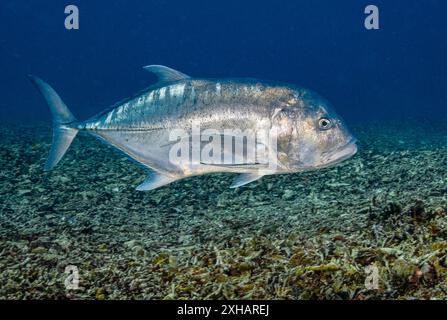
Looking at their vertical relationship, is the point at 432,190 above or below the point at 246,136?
below

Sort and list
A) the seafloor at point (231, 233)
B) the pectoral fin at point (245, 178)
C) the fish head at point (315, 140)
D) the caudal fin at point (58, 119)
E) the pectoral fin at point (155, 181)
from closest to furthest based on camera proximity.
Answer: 1. the seafloor at point (231, 233)
2. the fish head at point (315, 140)
3. the pectoral fin at point (245, 178)
4. the pectoral fin at point (155, 181)
5. the caudal fin at point (58, 119)

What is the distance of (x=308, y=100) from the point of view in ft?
11.0

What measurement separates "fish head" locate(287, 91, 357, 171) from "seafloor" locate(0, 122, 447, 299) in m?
0.67

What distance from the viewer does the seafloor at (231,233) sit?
2.66 metres

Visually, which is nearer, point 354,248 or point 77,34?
point 354,248

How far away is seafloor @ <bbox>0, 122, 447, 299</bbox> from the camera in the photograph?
2.66 metres

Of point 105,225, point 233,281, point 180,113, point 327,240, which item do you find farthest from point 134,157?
point 327,240

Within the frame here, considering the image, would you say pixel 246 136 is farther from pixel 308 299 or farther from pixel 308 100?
pixel 308 299

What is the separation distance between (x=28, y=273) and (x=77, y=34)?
117692 millimetres

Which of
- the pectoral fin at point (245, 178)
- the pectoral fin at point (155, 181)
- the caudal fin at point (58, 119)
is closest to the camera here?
the pectoral fin at point (245, 178)

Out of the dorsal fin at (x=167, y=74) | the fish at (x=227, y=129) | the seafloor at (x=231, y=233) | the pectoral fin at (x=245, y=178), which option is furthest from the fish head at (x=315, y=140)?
the dorsal fin at (x=167, y=74)

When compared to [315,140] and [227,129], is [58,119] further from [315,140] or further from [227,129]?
[315,140]

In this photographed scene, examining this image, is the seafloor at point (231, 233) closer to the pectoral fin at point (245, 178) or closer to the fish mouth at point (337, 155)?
the pectoral fin at point (245, 178)

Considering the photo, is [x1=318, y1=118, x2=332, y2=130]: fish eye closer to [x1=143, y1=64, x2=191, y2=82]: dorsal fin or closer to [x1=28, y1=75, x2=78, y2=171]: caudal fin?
[x1=143, y1=64, x2=191, y2=82]: dorsal fin
